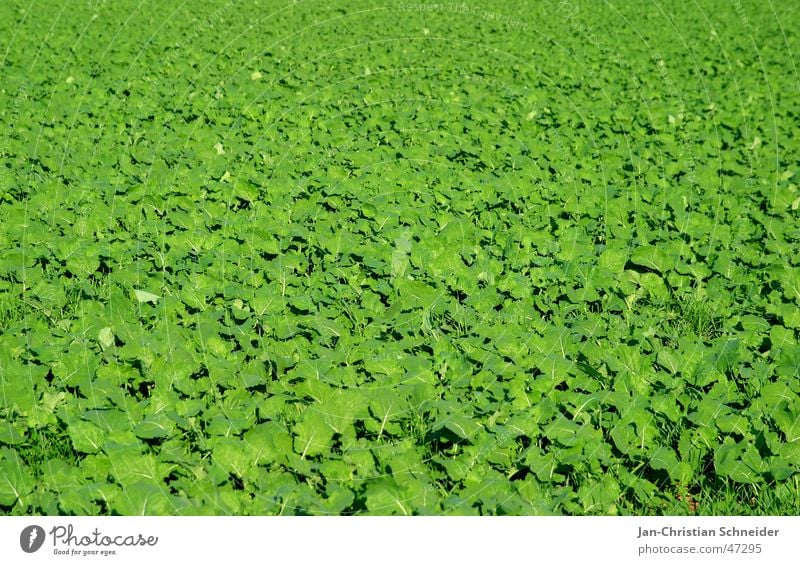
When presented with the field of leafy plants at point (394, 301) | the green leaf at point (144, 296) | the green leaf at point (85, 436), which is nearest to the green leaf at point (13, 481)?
the field of leafy plants at point (394, 301)

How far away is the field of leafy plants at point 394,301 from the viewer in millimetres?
3105

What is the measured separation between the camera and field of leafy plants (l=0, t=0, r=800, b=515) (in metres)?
3.11

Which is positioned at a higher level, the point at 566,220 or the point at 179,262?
the point at 179,262

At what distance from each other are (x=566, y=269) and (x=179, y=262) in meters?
2.55

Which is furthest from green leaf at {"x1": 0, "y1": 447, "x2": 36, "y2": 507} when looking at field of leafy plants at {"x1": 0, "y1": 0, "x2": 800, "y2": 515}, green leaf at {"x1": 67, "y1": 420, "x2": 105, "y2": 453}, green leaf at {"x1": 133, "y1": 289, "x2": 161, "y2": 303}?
green leaf at {"x1": 133, "y1": 289, "x2": 161, "y2": 303}

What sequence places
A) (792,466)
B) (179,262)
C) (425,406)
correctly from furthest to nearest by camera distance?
(179,262) → (425,406) → (792,466)

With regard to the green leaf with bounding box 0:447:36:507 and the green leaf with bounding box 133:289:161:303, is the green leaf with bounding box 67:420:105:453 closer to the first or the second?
the green leaf with bounding box 0:447:36:507

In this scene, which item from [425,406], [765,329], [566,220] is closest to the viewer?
[425,406]

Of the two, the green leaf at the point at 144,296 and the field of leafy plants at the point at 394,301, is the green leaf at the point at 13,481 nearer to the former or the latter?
the field of leafy plants at the point at 394,301

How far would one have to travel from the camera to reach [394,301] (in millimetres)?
4430

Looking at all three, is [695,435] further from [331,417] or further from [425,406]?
[331,417]
